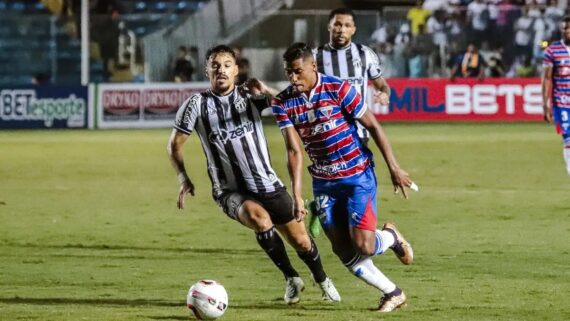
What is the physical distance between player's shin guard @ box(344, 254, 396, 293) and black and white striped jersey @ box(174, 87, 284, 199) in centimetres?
88

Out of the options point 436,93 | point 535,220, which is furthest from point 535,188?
point 436,93

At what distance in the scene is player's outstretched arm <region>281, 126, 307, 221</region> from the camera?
860 centimetres

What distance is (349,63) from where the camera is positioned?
41.1ft

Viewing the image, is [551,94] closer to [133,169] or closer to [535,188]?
[535,188]

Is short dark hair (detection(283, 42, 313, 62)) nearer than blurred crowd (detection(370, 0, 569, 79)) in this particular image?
Yes

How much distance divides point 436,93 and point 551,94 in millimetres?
16450

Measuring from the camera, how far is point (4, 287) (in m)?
10.2

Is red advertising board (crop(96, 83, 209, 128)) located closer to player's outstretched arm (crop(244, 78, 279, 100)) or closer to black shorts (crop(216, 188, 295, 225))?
player's outstretched arm (crop(244, 78, 279, 100))

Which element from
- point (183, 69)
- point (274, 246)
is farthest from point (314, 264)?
point (183, 69)

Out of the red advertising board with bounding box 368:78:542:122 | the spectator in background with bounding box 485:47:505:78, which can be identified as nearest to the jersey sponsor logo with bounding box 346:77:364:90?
the red advertising board with bounding box 368:78:542:122

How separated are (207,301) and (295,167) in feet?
3.52

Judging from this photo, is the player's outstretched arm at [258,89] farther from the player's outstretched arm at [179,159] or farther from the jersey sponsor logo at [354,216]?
the jersey sponsor logo at [354,216]

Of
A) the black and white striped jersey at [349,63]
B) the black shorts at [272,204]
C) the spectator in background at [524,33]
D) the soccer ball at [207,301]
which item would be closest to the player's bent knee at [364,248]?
the black shorts at [272,204]

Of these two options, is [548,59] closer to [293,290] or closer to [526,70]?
[293,290]
